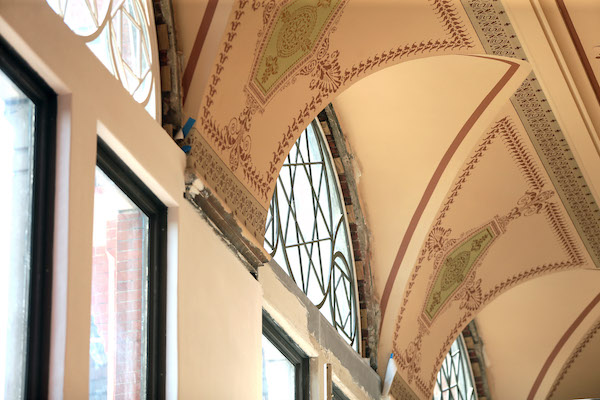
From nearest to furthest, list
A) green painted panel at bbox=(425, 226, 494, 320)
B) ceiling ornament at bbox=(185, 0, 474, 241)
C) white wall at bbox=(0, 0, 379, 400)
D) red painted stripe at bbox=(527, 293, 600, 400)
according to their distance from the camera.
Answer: white wall at bbox=(0, 0, 379, 400) → ceiling ornament at bbox=(185, 0, 474, 241) → green painted panel at bbox=(425, 226, 494, 320) → red painted stripe at bbox=(527, 293, 600, 400)

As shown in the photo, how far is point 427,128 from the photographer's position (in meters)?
6.30

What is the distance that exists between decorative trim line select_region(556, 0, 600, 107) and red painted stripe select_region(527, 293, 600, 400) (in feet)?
13.1

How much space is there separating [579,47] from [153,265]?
3404 millimetres

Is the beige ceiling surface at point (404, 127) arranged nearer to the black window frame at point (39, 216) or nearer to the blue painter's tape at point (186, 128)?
the blue painter's tape at point (186, 128)

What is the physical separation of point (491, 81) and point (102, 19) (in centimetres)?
343

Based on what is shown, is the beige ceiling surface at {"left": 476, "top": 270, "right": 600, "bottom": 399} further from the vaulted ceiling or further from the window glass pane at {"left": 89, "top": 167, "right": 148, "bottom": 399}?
the window glass pane at {"left": 89, "top": 167, "right": 148, "bottom": 399}

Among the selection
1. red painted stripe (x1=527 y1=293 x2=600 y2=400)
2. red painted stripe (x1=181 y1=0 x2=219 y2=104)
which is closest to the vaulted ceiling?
red painted stripe (x1=181 y1=0 x2=219 y2=104)

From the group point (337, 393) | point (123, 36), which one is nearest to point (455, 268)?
point (337, 393)

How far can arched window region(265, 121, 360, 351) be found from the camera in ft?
17.6

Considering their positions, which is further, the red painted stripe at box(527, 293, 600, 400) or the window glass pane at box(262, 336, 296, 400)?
the red painted stripe at box(527, 293, 600, 400)

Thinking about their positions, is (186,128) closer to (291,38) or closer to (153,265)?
(153,265)

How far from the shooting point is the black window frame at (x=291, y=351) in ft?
15.3

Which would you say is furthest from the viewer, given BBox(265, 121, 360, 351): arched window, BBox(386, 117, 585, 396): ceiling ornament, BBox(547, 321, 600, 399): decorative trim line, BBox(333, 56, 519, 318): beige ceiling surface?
BBox(547, 321, 600, 399): decorative trim line

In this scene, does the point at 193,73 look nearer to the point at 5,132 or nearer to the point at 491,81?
the point at 5,132
